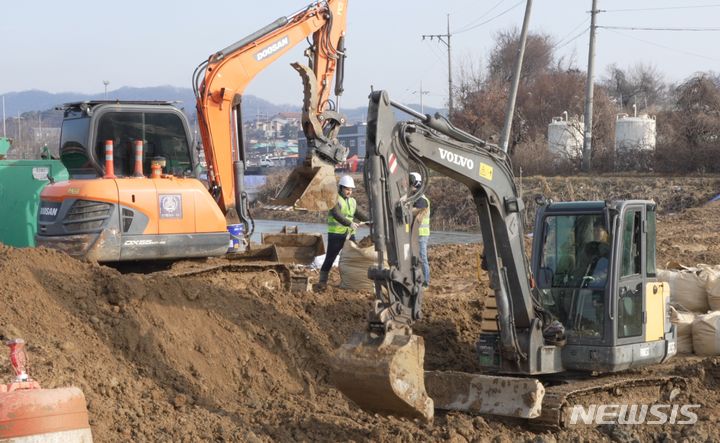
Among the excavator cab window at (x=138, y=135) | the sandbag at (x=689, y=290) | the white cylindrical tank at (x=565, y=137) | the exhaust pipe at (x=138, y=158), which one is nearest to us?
the exhaust pipe at (x=138, y=158)

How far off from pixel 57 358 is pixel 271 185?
34208 millimetres

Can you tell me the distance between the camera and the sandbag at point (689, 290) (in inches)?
499

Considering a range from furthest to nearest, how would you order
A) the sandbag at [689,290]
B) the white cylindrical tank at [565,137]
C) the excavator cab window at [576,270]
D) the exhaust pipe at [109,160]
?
the white cylindrical tank at [565,137] → the sandbag at [689,290] → the exhaust pipe at [109,160] → the excavator cab window at [576,270]

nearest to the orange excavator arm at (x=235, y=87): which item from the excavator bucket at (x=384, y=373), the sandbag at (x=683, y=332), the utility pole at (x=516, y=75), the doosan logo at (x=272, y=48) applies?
the doosan logo at (x=272, y=48)

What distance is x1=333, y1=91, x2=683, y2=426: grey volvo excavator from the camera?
24.1 ft

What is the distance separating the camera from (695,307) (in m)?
12.7

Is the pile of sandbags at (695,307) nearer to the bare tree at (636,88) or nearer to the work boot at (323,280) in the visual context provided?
the work boot at (323,280)

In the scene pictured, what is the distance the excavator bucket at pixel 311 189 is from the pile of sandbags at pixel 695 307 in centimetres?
434

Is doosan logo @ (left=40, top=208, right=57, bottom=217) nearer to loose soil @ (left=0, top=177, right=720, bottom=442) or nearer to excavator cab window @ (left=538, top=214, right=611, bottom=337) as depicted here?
loose soil @ (left=0, top=177, right=720, bottom=442)

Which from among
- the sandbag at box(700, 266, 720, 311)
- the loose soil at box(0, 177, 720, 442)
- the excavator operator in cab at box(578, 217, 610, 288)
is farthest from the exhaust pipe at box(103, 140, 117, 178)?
the sandbag at box(700, 266, 720, 311)

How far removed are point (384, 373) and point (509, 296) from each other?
6.81 ft

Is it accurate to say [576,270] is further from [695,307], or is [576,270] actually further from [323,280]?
[323,280]

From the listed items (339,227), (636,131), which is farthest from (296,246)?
(636,131)

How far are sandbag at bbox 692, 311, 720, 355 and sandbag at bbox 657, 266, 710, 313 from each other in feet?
3.92
